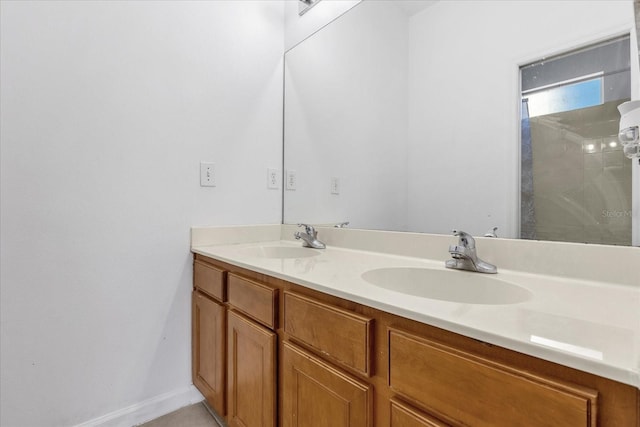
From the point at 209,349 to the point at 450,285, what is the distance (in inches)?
40.7

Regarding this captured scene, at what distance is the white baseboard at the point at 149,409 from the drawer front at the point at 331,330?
94 cm

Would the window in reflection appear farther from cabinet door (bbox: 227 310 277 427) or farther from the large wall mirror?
cabinet door (bbox: 227 310 277 427)

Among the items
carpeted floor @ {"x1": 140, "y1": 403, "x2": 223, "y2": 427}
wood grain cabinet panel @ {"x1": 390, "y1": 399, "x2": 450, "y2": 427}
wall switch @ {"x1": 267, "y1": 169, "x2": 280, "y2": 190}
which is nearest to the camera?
wood grain cabinet panel @ {"x1": 390, "y1": 399, "x2": 450, "y2": 427}

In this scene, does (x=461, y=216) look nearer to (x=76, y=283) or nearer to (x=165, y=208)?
(x=165, y=208)

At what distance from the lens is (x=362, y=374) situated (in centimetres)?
67

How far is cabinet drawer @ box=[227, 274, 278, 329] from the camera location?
0.95 meters

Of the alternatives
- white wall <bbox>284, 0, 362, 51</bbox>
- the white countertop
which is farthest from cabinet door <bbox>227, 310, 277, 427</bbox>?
white wall <bbox>284, 0, 362, 51</bbox>

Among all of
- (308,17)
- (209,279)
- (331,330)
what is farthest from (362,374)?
(308,17)

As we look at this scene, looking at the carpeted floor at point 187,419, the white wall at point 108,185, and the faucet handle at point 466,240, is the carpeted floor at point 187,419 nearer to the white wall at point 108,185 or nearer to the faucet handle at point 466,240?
the white wall at point 108,185

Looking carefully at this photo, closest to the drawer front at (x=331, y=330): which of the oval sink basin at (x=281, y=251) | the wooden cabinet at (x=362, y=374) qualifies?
the wooden cabinet at (x=362, y=374)

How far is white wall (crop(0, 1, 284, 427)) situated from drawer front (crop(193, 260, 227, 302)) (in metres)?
0.07

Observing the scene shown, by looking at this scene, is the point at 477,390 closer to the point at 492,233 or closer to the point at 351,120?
the point at 492,233

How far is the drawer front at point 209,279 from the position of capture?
123 centimetres

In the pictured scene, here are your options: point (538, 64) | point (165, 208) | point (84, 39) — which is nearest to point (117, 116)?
point (84, 39)
